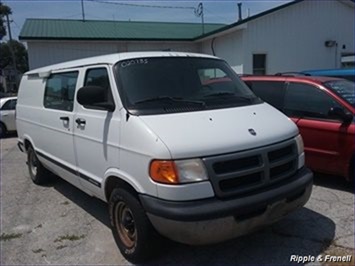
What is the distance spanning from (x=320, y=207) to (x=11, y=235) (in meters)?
3.86

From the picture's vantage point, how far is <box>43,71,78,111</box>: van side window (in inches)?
199

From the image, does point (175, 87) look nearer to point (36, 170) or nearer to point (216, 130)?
point (216, 130)

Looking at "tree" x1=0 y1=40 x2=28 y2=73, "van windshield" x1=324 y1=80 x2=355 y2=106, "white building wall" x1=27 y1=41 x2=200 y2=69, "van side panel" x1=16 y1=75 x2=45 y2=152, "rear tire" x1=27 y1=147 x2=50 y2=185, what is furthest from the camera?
"tree" x1=0 y1=40 x2=28 y2=73

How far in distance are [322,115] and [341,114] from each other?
40 cm

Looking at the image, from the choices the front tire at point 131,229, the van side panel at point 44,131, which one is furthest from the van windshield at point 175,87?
the van side panel at point 44,131

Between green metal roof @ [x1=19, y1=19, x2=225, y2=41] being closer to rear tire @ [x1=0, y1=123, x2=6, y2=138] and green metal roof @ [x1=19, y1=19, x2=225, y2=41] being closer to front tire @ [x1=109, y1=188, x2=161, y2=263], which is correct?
rear tire @ [x1=0, y1=123, x2=6, y2=138]

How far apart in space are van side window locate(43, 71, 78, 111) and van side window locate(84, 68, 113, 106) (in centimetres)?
38

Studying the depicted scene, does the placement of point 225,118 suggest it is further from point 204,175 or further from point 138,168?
point 138,168

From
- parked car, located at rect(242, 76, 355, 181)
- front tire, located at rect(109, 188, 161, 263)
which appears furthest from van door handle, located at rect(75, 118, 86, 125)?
parked car, located at rect(242, 76, 355, 181)

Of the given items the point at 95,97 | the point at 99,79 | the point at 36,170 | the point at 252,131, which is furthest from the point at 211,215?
the point at 36,170

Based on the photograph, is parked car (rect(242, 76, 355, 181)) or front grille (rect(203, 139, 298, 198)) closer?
front grille (rect(203, 139, 298, 198))

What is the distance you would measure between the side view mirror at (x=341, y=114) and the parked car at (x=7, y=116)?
12470 millimetres

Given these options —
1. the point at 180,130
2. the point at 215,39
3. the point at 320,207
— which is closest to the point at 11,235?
the point at 180,130

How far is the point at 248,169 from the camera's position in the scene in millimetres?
3385
